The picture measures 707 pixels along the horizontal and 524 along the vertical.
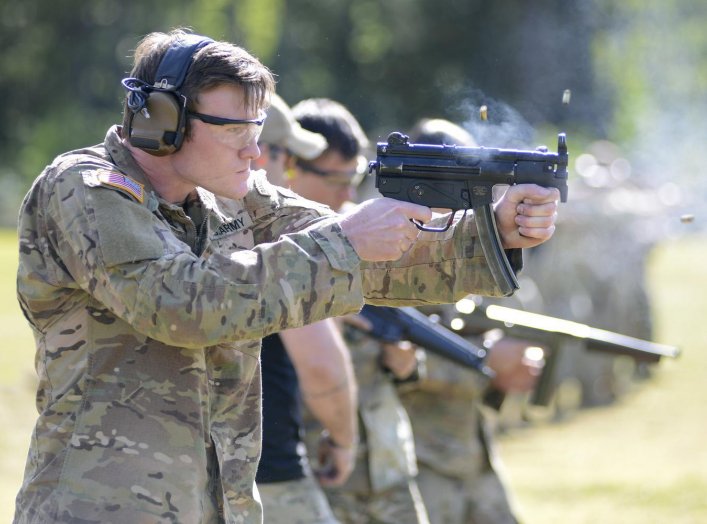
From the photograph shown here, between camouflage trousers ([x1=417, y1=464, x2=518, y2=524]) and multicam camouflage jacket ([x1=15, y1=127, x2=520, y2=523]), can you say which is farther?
camouflage trousers ([x1=417, y1=464, x2=518, y2=524])

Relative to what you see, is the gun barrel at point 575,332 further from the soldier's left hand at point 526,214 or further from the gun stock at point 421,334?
the soldier's left hand at point 526,214

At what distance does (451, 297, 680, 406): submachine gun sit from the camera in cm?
651

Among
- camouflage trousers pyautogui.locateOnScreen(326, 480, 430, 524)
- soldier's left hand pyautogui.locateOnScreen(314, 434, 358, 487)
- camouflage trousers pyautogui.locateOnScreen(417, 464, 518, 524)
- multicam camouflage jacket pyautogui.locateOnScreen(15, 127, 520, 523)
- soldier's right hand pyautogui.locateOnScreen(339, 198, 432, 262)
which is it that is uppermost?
soldier's right hand pyautogui.locateOnScreen(339, 198, 432, 262)

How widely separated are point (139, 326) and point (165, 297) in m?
0.10

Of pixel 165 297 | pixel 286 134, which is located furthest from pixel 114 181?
pixel 286 134

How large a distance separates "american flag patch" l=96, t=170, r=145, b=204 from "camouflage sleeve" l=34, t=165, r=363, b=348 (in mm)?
29

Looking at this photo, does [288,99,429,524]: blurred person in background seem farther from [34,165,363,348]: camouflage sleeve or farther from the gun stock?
[34,165,363,348]: camouflage sleeve

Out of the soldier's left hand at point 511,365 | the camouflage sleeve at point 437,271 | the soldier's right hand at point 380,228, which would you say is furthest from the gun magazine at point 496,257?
the soldier's left hand at point 511,365

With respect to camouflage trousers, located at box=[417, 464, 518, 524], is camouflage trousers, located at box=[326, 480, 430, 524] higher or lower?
higher

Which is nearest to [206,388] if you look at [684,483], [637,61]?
[684,483]

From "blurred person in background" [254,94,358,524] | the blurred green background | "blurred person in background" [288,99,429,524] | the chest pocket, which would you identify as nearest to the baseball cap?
"blurred person in background" [254,94,358,524]

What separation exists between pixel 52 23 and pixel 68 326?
39037 mm

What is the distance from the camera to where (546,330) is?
21.5 ft

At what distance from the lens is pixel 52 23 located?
40.4 meters
